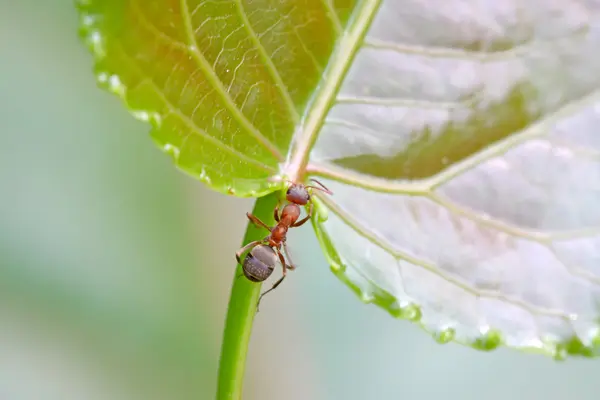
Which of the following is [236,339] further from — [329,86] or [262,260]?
[262,260]

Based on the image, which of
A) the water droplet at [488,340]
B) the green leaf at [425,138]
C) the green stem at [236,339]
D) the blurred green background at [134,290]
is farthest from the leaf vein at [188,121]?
the blurred green background at [134,290]

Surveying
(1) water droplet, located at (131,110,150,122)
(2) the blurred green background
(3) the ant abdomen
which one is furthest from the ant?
(2) the blurred green background

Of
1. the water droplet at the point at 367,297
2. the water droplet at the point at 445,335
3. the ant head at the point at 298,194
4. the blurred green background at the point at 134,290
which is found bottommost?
the blurred green background at the point at 134,290

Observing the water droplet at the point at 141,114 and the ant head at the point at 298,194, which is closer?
the water droplet at the point at 141,114

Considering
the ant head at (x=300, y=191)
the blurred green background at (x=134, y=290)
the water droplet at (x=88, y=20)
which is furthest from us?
the blurred green background at (x=134, y=290)

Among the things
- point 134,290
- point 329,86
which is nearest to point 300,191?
point 329,86

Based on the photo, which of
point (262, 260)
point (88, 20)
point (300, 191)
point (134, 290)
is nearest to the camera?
point (88, 20)

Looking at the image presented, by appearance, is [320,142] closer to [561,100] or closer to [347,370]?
[561,100]

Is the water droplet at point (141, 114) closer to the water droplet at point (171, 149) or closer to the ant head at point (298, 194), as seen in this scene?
the water droplet at point (171, 149)
